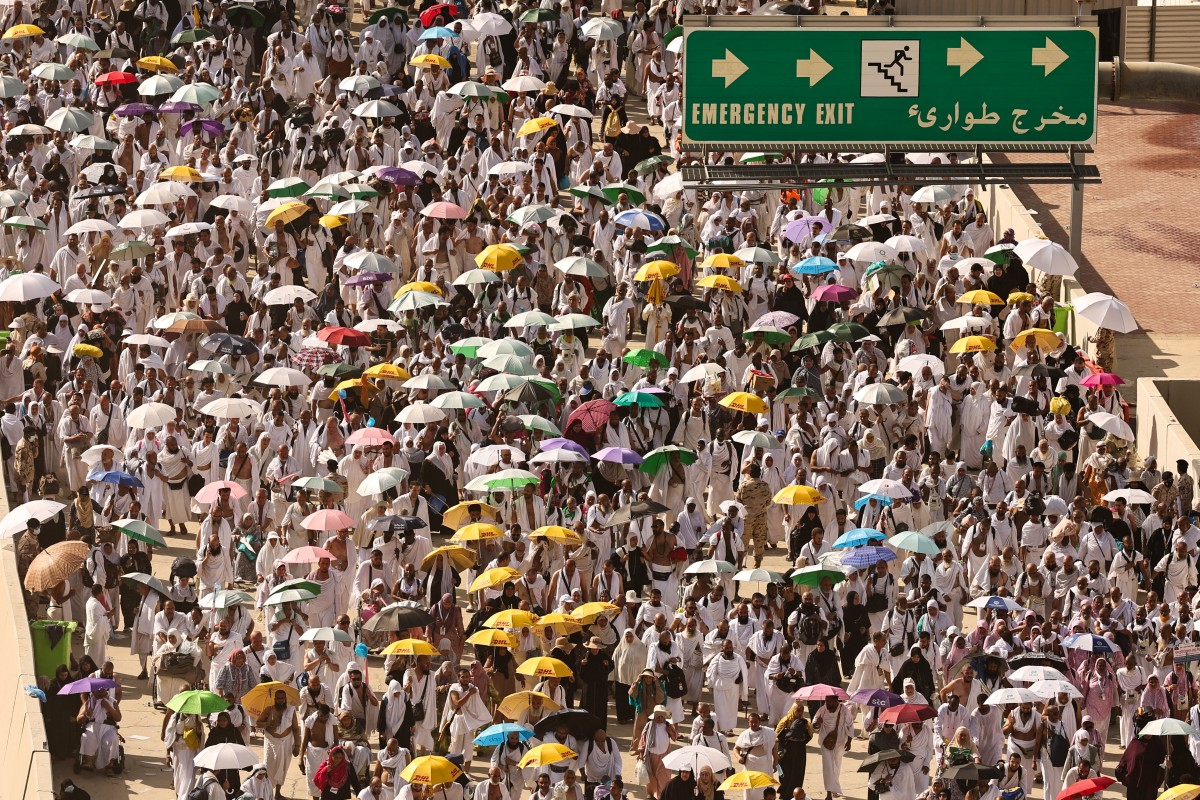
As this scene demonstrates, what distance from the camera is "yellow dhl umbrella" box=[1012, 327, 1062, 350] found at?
29.9 m

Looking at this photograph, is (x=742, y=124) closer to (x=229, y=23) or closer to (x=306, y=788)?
(x=306, y=788)

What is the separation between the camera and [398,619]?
962 inches

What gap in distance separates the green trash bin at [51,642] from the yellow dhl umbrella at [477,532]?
12.0 ft

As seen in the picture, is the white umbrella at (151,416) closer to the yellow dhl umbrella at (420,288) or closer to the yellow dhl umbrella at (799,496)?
the yellow dhl umbrella at (420,288)

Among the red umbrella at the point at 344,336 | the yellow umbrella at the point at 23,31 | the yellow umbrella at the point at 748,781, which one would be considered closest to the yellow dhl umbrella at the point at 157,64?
the yellow umbrella at the point at 23,31

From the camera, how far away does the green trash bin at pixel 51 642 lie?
2503 cm

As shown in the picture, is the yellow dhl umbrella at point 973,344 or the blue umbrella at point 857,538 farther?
the yellow dhl umbrella at point 973,344

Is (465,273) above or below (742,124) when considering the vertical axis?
below

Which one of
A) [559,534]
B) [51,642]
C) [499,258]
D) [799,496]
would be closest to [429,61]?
[499,258]

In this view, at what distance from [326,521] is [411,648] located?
2.57 meters

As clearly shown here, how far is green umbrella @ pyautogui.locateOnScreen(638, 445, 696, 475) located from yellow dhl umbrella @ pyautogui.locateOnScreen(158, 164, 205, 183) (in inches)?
349

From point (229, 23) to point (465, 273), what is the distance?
32.0 feet

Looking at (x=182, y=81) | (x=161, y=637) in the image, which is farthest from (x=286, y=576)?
(x=182, y=81)

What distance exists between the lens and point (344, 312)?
3169 centimetres
